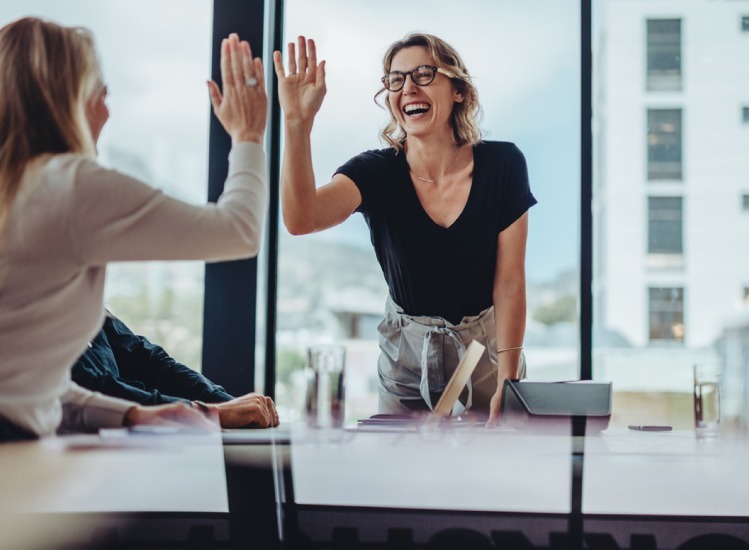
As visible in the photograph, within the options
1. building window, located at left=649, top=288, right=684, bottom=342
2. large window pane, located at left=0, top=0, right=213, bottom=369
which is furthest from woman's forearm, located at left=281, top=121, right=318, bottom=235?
building window, located at left=649, top=288, right=684, bottom=342

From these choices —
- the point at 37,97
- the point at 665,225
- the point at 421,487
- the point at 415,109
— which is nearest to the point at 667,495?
the point at 421,487

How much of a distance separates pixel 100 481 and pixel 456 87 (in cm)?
158

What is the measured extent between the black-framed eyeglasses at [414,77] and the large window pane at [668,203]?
166 cm

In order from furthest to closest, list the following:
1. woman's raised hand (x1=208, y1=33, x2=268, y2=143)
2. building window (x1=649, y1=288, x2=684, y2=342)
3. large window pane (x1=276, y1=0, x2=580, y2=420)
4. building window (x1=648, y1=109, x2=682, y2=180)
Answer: building window (x1=648, y1=109, x2=682, y2=180), building window (x1=649, y1=288, x2=684, y2=342), large window pane (x1=276, y1=0, x2=580, y2=420), woman's raised hand (x1=208, y1=33, x2=268, y2=143)

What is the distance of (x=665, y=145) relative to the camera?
3.87m

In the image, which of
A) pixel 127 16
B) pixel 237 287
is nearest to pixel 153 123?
pixel 127 16

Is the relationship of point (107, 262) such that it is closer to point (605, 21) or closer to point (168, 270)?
point (168, 270)

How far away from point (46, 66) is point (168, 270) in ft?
6.57

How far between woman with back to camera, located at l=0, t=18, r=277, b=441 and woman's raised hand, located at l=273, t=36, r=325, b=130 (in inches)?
19.5

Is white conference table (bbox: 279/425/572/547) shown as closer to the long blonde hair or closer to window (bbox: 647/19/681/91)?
the long blonde hair

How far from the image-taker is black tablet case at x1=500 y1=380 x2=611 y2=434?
5.19 ft

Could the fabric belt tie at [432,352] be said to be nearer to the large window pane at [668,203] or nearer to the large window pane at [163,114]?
the large window pane at [163,114]

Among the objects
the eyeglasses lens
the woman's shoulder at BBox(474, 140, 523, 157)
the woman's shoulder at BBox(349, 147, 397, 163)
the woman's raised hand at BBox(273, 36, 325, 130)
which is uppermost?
the eyeglasses lens

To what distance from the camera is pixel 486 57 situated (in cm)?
331
